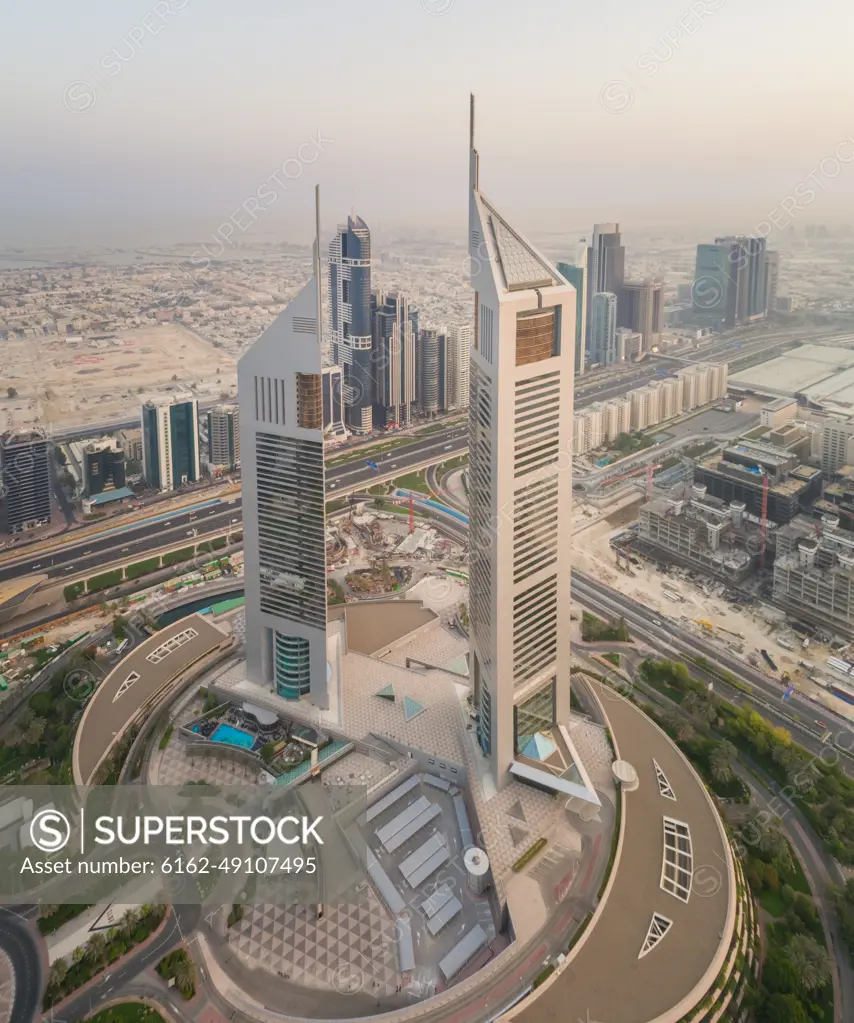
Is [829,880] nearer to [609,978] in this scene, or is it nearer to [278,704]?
[609,978]

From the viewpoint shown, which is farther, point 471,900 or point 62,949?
point 471,900

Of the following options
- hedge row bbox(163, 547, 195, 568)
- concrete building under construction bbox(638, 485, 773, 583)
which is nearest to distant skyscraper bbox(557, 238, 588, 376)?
concrete building under construction bbox(638, 485, 773, 583)

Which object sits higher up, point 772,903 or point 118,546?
point 118,546

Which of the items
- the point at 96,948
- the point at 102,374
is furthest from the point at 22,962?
the point at 102,374

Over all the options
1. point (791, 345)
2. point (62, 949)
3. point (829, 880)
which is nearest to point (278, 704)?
point (62, 949)

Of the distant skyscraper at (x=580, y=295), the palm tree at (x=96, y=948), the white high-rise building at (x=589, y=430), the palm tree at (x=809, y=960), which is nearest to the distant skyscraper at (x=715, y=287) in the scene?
the distant skyscraper at (x=580, y=295)

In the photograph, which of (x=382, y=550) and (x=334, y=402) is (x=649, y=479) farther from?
(x=334, y=402)

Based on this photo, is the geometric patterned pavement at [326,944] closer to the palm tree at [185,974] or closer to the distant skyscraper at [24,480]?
the palm tree at [185,974]
